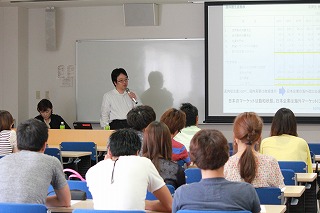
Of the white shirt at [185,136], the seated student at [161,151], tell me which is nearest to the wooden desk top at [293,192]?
the seated student at [161,151]

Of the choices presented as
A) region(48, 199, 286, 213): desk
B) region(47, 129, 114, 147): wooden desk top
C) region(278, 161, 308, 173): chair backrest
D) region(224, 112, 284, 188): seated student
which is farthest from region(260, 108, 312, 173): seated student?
region(47, 129, 114, 147): wooden desk top

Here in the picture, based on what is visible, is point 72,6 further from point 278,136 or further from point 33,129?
point 33,129

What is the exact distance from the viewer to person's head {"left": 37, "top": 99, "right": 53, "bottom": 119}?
981cm

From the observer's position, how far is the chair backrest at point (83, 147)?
27.3ft

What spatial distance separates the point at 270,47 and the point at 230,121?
3.98ft

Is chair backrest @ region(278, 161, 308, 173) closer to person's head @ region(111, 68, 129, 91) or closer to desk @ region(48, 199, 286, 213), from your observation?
desk @ region(48, 199, 286, 213)

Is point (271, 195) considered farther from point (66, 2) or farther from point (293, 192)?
point (66, 2)

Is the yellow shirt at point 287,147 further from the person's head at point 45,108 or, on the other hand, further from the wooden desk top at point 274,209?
the person's head at point 45,108

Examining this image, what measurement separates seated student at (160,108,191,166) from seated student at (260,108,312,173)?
2.17 ft

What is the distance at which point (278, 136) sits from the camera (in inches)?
227

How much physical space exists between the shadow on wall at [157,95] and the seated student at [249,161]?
19.8 ft

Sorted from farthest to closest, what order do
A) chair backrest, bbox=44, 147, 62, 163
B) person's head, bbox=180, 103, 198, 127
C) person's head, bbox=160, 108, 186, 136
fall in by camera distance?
chair backrest, bbox=44, 147, 62, 163, person's head, bbox=180, 103, 198, 127, person's head, bbox=160, 108, 186, 136

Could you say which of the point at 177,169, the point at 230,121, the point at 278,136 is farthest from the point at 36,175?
the point at 230,121

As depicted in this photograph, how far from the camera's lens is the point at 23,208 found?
3.37 metres
